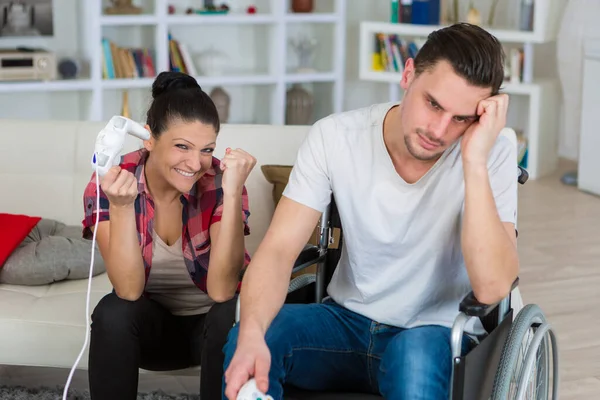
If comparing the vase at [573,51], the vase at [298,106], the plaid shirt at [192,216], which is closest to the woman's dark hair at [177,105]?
Answer: the plaid shirt at [192,216]

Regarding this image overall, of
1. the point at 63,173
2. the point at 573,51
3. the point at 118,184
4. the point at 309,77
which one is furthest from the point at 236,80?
the point at 118,184

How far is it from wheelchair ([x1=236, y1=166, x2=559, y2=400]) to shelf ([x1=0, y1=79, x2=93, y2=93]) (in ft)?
11.0

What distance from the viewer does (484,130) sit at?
6.18 feet

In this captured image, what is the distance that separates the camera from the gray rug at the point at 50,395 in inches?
107

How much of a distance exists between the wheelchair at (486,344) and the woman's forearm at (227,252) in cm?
14

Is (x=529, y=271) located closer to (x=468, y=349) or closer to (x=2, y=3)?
(x=468, y=349)

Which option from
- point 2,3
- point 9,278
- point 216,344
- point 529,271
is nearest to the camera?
point 216,344

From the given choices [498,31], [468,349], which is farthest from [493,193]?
[498,31]

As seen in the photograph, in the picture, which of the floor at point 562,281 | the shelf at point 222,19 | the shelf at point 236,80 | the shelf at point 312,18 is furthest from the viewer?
the shelf at point 312,18

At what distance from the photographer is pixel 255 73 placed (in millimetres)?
6113

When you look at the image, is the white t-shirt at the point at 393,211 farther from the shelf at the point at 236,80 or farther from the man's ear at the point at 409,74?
the shelf at the point at 236,80

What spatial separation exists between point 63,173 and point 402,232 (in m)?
1.25

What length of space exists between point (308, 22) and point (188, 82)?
3989mm

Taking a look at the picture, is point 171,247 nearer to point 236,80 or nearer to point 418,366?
point 418,366
